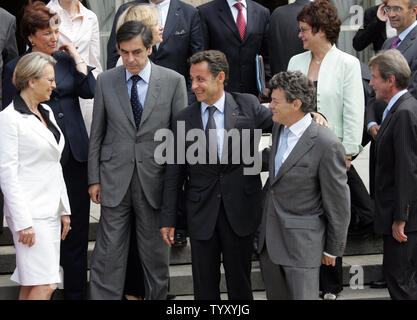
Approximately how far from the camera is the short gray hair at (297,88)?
5090 mm

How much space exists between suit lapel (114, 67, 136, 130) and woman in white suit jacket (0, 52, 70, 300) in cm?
45

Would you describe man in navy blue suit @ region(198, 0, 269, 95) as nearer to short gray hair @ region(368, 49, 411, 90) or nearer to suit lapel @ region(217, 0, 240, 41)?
suit lapel @ region(217, 0, 240, 41)

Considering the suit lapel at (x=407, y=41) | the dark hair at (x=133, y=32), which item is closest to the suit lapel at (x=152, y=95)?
the dark hair at (x=133, y=32)

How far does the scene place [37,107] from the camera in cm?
559

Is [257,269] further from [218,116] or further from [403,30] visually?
[403,30]

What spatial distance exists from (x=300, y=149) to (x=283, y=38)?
1815mm

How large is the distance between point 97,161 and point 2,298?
1.18 meters

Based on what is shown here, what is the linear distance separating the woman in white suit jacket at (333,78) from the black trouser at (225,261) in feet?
2.85

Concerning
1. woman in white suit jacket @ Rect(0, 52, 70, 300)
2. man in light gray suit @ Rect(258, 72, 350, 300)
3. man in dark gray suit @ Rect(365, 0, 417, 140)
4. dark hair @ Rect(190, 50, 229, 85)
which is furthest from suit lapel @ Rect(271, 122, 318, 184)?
man in dark gray suit @ Rect(365, 0, 417, 140)

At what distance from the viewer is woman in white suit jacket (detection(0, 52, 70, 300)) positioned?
5277 mm

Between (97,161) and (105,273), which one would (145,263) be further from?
(97,161)

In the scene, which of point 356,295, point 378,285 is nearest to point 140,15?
point 356,295

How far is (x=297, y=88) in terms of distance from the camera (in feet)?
16.7

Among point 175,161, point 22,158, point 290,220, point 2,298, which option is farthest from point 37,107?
point 290,220
